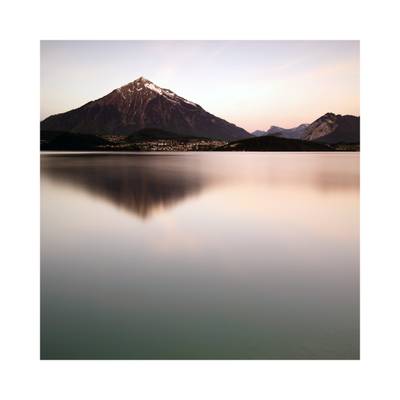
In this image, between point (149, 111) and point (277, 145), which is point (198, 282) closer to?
point (277, 145)

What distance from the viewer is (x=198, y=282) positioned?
5543mm

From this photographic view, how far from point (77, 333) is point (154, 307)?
3.31 ft

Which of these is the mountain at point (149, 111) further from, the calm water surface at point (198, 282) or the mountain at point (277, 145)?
the calm water surface at point (198, 282)

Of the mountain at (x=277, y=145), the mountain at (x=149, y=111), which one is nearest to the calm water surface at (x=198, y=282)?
the mountain at (x=277, y=145)

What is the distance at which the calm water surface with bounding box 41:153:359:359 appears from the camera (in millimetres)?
4195

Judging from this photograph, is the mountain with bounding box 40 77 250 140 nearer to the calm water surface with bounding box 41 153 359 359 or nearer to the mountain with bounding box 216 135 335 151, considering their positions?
the mountain with bounding box 216 135 335 151

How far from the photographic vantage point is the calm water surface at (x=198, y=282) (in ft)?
13.8

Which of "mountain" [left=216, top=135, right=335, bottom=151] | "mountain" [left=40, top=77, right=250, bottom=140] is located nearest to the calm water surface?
"mountain" [left=216, top=135, right=335, bottom=151]

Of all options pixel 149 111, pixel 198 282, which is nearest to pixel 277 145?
pixel 198 282
